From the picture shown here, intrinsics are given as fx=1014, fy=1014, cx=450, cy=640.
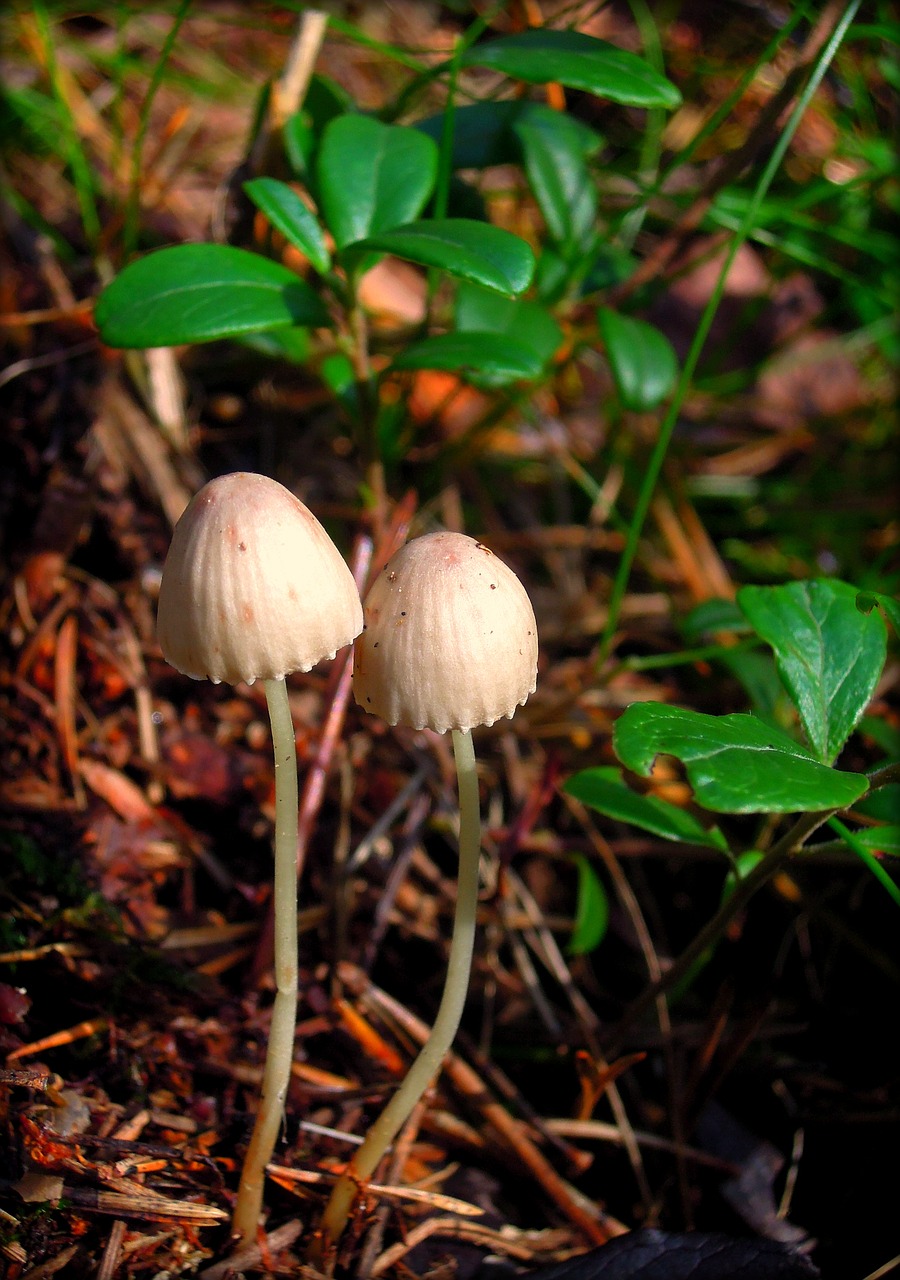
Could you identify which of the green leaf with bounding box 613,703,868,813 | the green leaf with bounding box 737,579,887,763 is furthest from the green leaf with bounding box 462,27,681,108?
the green leaf with bounding box 613,703,868,813

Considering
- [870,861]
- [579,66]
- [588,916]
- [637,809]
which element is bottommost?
[588,916]

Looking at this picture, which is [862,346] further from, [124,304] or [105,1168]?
[105,1168]

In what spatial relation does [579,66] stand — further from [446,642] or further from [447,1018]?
[447,1018]

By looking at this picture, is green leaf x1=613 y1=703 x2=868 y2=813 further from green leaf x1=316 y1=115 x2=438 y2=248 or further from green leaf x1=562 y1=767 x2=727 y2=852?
green leaf x1=316 y1=115 x2=438 y2=248

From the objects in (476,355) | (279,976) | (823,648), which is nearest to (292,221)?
(476,355)

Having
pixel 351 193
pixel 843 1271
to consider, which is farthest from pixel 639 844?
pixel 351 193
